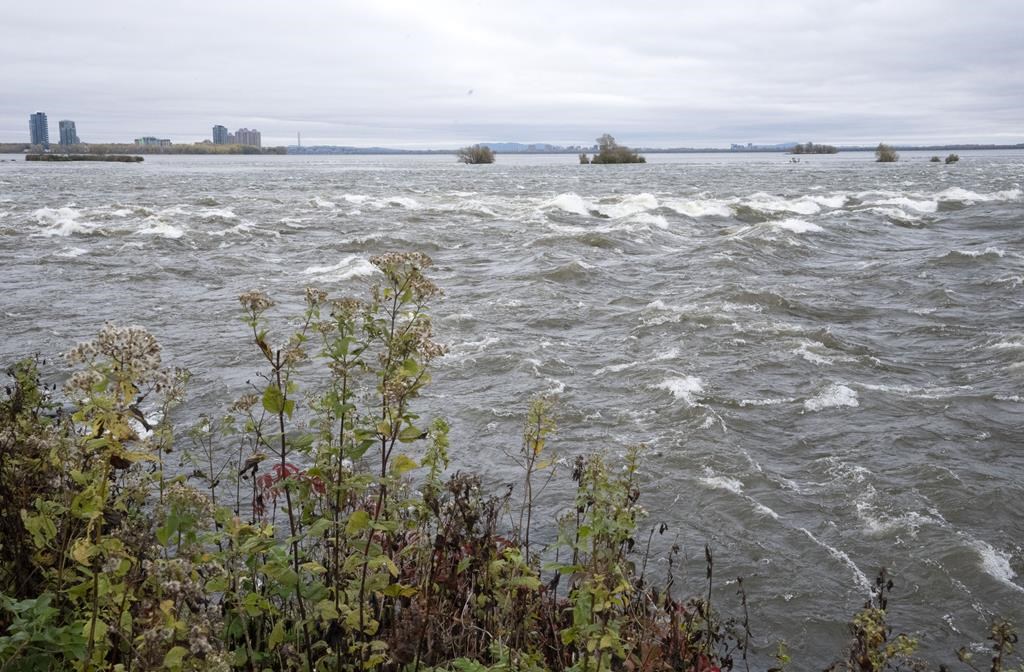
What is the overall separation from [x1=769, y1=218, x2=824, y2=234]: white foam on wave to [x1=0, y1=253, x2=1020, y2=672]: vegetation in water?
63.9 feet

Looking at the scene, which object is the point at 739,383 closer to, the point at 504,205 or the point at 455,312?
the point at 455,312

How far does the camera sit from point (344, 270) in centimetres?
1689

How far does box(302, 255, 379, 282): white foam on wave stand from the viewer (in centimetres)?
1617

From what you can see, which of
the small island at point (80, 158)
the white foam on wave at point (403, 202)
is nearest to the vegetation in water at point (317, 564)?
the white foam on wave at point (403, 202)

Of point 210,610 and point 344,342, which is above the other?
point 344,342

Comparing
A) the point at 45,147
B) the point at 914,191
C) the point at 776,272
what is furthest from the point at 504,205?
the point at 45,147

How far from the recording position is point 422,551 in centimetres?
420

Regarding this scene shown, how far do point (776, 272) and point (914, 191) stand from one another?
24675mm

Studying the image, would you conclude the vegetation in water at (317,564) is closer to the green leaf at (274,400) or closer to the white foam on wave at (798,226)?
the green leaf at (274,400)

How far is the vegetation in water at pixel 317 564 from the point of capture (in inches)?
103

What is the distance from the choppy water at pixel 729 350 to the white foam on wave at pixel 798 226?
0.13 meters

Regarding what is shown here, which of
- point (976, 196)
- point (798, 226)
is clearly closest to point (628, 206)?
point (798, 226)

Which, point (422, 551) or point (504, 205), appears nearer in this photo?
point (422, 551)

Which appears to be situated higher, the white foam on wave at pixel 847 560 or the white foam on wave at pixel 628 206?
the white foam on wave at pixel 628 206
